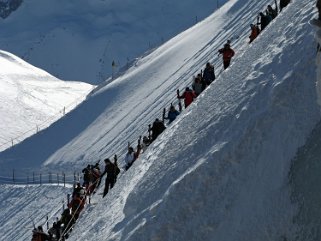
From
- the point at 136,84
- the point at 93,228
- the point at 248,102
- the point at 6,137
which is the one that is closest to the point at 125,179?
the point at 93,228

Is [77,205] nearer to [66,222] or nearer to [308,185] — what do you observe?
[66,222]

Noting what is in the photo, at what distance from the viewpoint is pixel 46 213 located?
39.9 meters

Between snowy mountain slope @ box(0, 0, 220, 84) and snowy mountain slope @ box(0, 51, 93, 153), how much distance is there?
4643cm

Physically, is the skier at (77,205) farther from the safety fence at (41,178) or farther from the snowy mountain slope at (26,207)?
the safety fence at (41,178)

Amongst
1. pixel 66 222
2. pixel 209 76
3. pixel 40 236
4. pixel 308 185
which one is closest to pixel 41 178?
pixel 66 222

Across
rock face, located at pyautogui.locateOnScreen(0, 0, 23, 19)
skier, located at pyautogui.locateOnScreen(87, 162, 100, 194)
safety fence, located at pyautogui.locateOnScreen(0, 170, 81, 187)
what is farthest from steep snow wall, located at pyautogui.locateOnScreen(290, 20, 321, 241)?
rock face, located at pyautogui.locateOnScreen(0, 0, 23, 19)

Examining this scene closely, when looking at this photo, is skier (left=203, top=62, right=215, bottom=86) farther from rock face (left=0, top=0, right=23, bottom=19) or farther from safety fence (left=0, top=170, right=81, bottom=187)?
rock face (left=0, top=0, right=23, bottom=19)

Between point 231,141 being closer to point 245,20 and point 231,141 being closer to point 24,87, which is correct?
point 245,20

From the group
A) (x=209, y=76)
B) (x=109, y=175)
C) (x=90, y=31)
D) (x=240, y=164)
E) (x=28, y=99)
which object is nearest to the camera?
(x=240, y=164)

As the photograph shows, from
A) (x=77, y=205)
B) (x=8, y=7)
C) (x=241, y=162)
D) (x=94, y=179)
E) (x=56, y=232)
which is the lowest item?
(x=8, y=7)

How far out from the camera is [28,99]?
276 ft

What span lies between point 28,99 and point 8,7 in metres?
98.3

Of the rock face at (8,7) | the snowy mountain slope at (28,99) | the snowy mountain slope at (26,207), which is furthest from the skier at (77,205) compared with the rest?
the rock face at (8,7)

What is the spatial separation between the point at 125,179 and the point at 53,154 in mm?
31892
